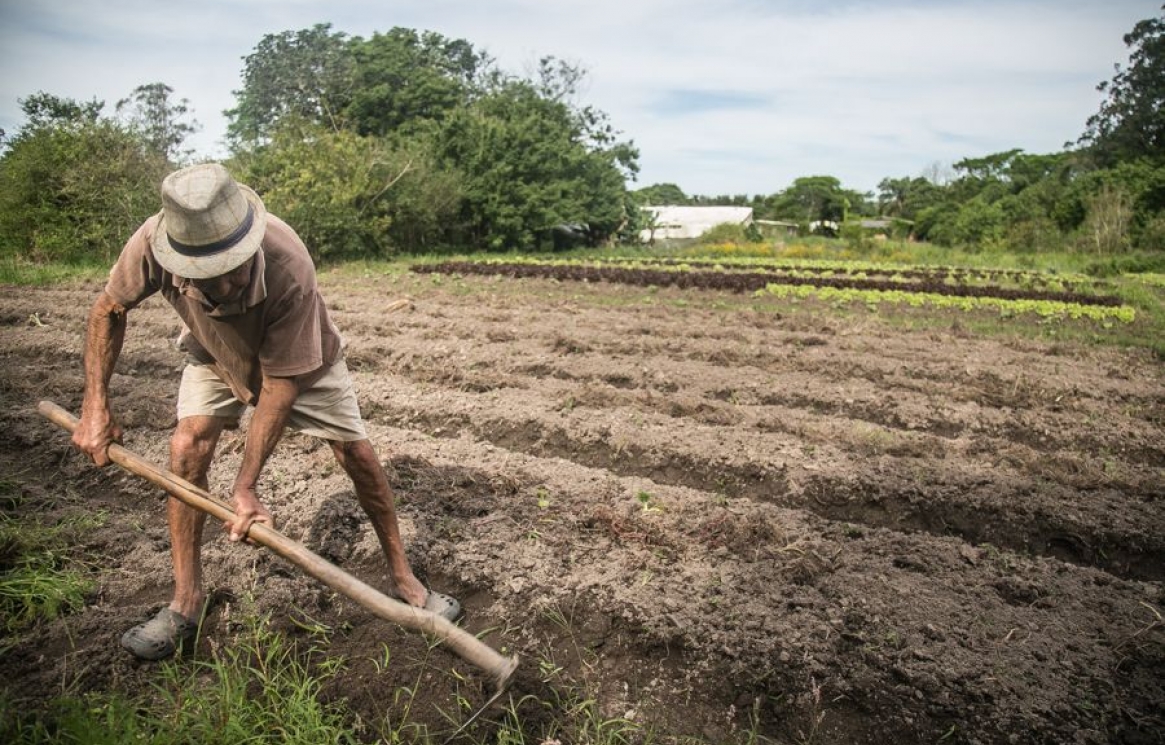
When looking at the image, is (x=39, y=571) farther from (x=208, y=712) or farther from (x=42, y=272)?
(x=42, y=272)

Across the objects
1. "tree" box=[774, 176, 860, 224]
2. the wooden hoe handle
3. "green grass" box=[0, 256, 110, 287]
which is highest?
"tree" box=[774, 176, 860, 224]

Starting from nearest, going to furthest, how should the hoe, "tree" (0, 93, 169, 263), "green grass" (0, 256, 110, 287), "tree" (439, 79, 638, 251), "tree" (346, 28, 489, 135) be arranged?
the hoe, "green grass" (0, 256, 110, 287), "tree" (0, 93, 169, 263), "tree" (439, 79, 638, 251), "tree" (346, 28, 489, 135)

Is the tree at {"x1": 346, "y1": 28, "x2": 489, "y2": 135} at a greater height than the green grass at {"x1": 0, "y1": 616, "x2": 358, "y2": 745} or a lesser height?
greater

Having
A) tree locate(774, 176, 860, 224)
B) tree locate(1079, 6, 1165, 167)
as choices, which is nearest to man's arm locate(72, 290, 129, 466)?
tree locate(1079, 6, 1165, 167)

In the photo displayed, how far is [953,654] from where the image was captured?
9.76ft

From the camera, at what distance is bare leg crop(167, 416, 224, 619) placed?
2930mm

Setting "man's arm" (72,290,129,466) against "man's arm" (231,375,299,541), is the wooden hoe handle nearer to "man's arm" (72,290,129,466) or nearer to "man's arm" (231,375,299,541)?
"man's arm" (231,375,299,541)

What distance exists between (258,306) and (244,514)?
27.9 inches

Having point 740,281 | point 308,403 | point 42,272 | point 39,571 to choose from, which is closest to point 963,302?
point 740,281

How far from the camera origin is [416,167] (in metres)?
24.3

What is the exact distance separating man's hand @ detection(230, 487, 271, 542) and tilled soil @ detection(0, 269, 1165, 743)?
27.2 inches

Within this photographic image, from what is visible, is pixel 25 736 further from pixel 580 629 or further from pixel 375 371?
pixel 375 371

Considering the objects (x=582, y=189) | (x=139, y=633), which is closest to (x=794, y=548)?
(x=139, y=633)

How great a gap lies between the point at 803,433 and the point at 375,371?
164 inches
